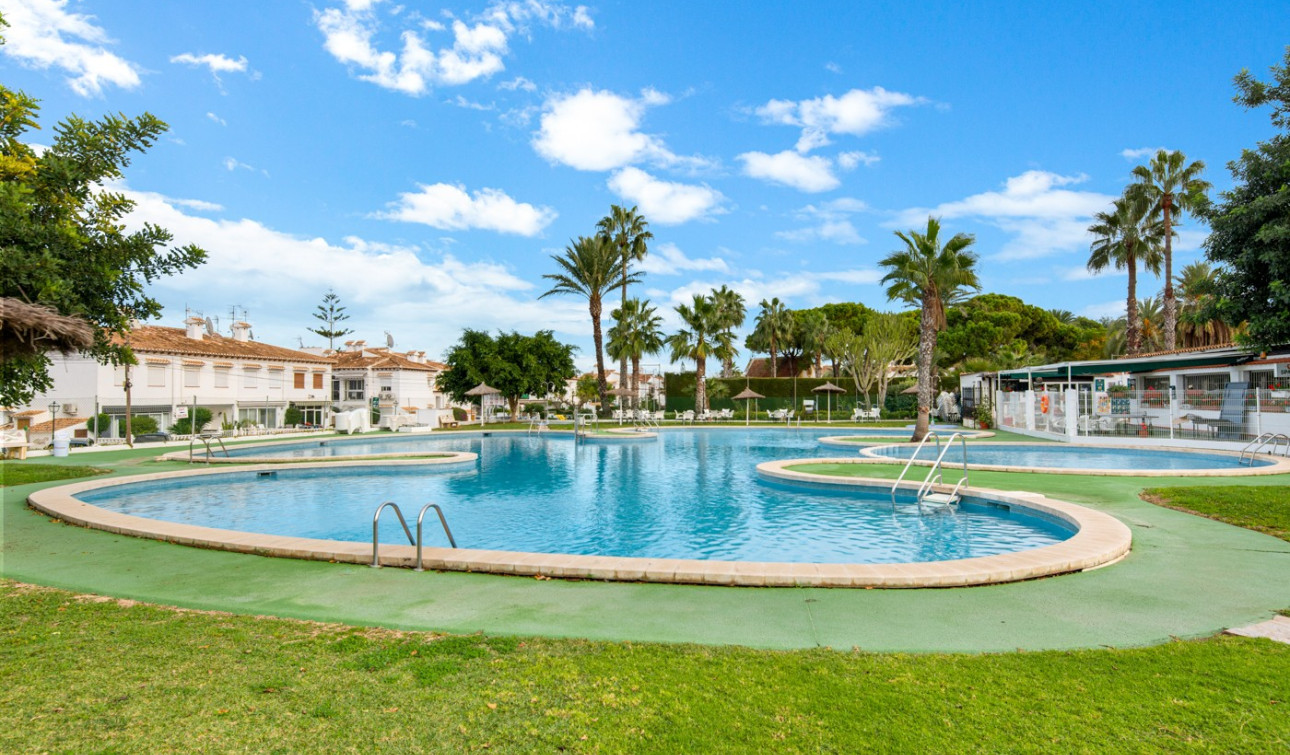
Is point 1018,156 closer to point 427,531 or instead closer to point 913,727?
point 427,531

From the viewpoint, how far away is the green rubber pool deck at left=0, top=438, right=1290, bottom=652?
452cm

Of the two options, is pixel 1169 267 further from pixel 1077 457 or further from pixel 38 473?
pixel 38 473

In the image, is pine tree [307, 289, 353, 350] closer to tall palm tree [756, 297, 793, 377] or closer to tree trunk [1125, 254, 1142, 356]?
tall palm tree [756, 297, 793, 377]

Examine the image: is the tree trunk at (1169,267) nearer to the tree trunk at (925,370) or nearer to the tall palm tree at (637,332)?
the tree trunk at (925,370)

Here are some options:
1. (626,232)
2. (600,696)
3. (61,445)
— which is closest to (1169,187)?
(626,232)

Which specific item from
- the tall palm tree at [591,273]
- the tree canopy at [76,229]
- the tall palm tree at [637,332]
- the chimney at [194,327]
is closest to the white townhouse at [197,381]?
the chimney at [194,327]

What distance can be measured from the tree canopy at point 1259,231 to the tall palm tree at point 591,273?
30154mm

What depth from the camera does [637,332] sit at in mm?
41906

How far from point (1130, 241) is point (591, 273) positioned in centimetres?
2763

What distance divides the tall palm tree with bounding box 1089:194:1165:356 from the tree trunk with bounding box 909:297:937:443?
15319mm

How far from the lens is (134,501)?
12.8 m

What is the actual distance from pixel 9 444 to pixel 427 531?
1821 centimetres

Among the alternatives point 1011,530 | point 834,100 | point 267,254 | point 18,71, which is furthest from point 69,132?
point 834,100

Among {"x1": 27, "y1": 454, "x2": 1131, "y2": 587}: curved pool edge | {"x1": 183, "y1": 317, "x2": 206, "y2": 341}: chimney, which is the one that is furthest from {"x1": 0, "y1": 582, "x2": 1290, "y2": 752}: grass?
{"x1": 183, "y1": 317, "x2": 206, "y2": 341}: chimney
